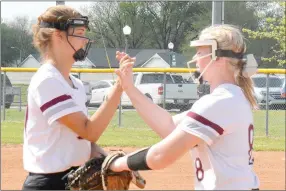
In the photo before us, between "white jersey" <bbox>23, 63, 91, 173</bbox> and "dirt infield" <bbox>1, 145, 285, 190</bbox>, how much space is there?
450 cm

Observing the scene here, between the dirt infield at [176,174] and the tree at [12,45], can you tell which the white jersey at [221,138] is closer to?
the dirt infield at [176,174]

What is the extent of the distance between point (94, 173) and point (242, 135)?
929mm

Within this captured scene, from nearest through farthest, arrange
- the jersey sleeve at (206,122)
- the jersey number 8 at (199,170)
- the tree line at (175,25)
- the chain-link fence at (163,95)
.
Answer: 1. the jersey sleeve at (206,122)
2. the jersey number 8 at (199,170)
3. the chain-link fence at (163,95)
4. the tree line at (175,25)

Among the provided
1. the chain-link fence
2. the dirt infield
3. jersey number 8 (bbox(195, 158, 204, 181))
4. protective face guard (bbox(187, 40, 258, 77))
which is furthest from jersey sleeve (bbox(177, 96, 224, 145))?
the chain-link fence

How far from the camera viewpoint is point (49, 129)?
3350mm

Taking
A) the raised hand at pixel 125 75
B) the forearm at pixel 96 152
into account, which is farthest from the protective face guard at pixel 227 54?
the forearm at pixel 96 152

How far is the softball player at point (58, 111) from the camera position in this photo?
131 inches

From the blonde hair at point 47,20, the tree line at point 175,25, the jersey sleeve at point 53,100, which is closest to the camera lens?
the jersey sleeve at point 53,100

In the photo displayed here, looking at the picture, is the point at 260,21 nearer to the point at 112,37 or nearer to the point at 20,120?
the point at 112,37

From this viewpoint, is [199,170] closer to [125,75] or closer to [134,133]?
[125,75]

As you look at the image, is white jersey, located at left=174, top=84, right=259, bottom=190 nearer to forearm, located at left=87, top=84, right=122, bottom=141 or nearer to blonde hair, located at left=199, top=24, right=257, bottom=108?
blonde hair, located at left=199, top=24, right=257, bottom=108

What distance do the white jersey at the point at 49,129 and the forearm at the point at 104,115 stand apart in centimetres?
11

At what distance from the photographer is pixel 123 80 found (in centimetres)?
330

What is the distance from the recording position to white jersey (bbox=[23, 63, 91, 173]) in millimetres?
3311
